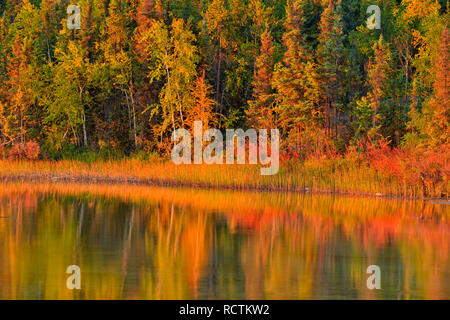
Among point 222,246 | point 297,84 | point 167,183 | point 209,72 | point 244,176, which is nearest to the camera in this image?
point 222,246

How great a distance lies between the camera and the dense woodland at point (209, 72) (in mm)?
46156

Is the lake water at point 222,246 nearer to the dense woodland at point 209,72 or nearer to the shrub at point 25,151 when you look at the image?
the dense woodland at point 209,72

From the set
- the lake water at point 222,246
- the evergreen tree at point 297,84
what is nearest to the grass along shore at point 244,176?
the lake water at point 222,246

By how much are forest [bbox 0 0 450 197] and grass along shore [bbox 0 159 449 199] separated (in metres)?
3.16

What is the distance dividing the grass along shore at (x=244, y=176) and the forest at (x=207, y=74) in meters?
3.16

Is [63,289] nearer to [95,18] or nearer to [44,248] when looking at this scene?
[44,248]

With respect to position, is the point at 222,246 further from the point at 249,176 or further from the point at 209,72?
the point at 209,72

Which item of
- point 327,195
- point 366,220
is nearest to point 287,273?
point 366,220

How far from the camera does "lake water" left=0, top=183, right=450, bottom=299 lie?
14398 millimetres

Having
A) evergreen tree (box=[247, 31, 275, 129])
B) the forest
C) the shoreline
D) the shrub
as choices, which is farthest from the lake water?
the shrub

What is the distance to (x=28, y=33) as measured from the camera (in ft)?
185

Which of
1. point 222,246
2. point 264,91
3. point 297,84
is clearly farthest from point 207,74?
point 222,246

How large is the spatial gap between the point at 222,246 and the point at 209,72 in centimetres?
3403

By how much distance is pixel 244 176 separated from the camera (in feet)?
123
